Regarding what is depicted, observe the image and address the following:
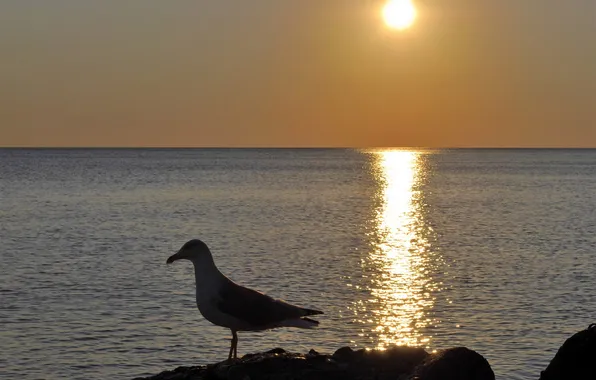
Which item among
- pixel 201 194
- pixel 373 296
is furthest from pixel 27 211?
pixel 373 296

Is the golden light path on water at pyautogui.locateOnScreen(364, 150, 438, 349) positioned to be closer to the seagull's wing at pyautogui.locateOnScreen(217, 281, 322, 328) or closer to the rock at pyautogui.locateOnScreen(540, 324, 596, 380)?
the seagull's wing at pyautogui.locateOnScreen(217, 281, 322, 328)

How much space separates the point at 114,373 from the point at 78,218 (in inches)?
1931

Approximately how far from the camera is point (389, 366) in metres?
14.4

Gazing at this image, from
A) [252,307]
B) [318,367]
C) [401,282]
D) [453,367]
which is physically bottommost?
[318,367]

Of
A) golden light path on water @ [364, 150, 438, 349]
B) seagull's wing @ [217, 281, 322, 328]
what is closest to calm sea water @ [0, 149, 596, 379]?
golden light path on water @ [364, 150, 438, 349]

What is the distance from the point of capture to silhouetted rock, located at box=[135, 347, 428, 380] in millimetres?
14141

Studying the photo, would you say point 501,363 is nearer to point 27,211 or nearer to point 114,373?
point 114,373

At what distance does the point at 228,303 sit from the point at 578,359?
4779mm

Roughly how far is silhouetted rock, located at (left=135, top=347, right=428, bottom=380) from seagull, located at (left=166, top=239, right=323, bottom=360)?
2.32 feet

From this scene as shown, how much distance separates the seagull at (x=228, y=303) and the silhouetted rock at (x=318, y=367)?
706 millimetres

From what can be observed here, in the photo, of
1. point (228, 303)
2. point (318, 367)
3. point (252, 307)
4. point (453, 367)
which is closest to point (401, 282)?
point (252, 307)

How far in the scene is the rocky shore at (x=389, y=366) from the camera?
43.8 feet

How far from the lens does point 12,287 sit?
1357 inches

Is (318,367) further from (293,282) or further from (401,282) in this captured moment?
(401,282)
